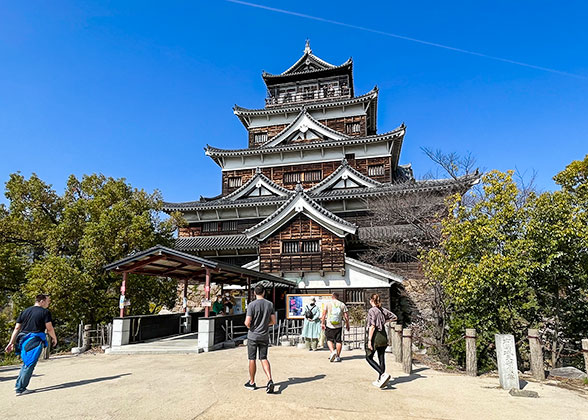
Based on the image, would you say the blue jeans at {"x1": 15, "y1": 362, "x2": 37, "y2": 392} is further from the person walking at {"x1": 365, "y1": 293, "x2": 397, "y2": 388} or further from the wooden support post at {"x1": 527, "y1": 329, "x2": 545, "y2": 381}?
the wooden support post at {"x1": 527, "y1": 329, "x2": 545, "y2": 381}

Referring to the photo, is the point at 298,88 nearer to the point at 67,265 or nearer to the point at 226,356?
the point at 67,265

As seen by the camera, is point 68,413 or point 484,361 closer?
point 68,413

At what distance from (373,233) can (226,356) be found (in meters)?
13.2

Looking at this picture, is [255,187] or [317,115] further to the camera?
[317,115]

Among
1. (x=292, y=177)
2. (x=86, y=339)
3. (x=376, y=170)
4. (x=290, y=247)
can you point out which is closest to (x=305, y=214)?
(x=290, y=247)

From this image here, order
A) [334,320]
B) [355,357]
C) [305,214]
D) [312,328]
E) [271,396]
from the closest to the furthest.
A: [271,396] → [334,320] → [355,357] → [312,328] → [305,214]

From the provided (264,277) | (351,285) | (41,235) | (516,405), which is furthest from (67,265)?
(516,405)

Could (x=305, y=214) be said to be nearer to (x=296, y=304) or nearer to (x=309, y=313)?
(x=296, y=304)

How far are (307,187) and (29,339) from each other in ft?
75.5

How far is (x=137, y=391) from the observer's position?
21.2 feet

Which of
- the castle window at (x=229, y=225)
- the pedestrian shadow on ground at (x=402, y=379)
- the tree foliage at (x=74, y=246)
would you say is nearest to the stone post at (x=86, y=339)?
the tree foliage at (x=74, y=246)

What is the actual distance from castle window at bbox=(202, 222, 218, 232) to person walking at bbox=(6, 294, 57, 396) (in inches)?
806

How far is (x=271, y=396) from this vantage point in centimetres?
595

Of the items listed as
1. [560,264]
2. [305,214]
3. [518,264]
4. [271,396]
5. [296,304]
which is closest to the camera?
[271,396]
